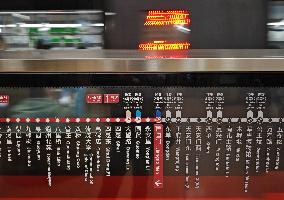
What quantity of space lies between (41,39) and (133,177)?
489mm

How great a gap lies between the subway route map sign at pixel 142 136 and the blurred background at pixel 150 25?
0.32ft

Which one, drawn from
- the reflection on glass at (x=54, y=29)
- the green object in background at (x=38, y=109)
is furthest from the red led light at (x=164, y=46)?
the green object in background at (x=38, y=109)

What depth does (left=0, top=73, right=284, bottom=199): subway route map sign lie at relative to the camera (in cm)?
137

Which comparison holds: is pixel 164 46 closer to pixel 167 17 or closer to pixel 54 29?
pixel 167 17

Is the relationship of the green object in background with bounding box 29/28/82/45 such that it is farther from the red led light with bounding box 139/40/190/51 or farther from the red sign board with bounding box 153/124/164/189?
the red sign board with bounding box 153/124/164/189

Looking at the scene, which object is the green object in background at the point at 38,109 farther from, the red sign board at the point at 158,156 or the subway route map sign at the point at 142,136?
the red sign board at the point at 158,156

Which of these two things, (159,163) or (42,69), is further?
(159,163)

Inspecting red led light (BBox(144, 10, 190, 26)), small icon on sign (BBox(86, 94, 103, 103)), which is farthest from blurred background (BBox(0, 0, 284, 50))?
small icon on sign (BBox(86, 94, 103, 103))

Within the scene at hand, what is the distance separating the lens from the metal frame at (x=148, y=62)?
4.19 feet

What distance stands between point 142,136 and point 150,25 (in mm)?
325

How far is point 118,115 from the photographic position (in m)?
1.38

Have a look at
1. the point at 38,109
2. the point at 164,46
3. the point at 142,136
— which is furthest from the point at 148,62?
the point at 38,109
